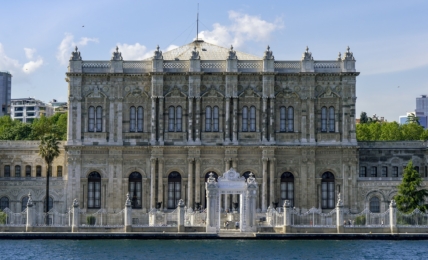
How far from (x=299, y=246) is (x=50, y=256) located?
1318cm

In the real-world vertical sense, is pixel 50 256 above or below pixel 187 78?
below

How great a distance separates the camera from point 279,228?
58.5 m

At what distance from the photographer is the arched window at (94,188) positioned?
68500 millimetres

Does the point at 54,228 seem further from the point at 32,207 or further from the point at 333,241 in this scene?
the point at 333,241

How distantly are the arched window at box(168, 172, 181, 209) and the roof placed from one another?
8061mm

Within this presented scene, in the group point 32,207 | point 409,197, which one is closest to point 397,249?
point 409,197

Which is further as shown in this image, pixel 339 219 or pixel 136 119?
pixel 136 119

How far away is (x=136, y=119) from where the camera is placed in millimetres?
68875

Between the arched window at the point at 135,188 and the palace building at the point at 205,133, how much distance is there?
2.6 inches

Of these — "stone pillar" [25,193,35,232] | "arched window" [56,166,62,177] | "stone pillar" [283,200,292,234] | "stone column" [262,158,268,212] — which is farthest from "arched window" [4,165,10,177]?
"stone pillar" [283,200,292,234]

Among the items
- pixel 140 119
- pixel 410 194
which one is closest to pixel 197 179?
pixel 140 119

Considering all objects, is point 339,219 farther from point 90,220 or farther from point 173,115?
point 90,220

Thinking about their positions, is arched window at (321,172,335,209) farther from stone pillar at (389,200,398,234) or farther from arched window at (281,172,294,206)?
stone pillar at (389,200,398,234)

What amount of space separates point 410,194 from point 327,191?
271 inches
